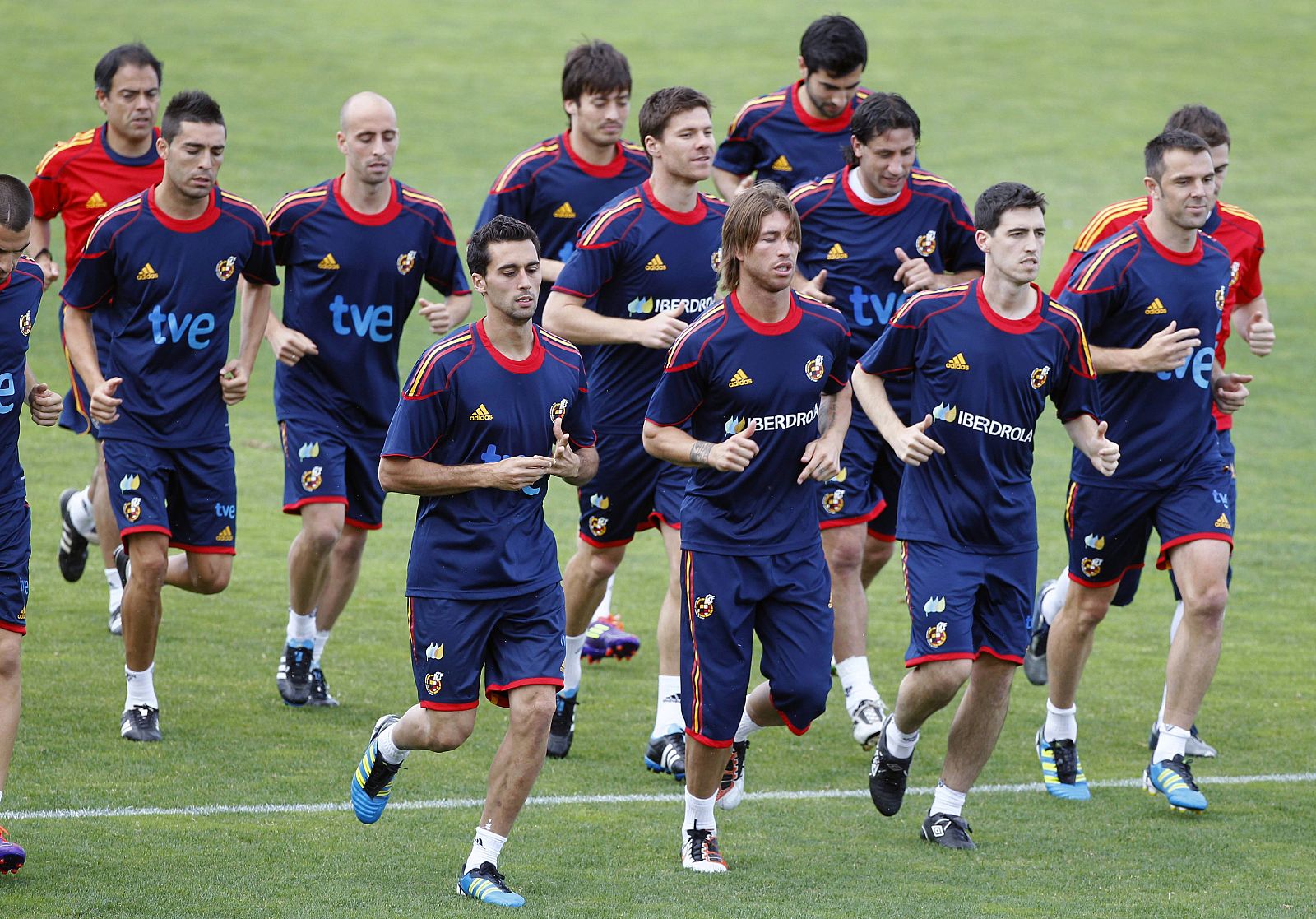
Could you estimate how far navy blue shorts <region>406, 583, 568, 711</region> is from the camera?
20.5ft

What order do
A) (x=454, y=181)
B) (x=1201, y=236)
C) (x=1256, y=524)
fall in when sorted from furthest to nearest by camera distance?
(x=454, y=181) → (x=1256, y=524) → (x=1201, y=236)

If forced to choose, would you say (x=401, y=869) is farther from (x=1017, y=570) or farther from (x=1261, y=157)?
(x=1261, y=157)

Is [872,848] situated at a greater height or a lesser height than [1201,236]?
lesser

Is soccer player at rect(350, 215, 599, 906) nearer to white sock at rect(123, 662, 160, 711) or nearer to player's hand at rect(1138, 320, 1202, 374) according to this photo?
white sock at rect(123, 662, 160, 711)

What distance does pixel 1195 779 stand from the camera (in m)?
8.19

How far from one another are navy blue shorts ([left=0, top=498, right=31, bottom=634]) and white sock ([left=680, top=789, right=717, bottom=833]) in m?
2.54

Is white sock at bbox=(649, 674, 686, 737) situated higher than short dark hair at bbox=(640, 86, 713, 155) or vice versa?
short dark hair at bbox=(640, 86, 713, 155)

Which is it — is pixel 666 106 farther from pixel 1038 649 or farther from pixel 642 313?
pixel 1038 649

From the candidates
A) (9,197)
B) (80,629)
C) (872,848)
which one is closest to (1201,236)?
(872,848)

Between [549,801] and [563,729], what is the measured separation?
78 centimetres

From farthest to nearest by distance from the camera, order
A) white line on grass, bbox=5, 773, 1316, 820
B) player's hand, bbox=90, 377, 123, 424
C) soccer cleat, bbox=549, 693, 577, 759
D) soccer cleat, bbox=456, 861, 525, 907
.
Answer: soccer cleat, bbox=549, 693, 577, 759
player's hand, bbox=90, 377, 123, 424
white line on grass, bbox=5, 773, 1316, 820
soccer cleat, bbox=456, 861, 525, 907

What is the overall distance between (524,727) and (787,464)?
1414 millimetres

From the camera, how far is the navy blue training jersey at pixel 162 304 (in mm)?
8039

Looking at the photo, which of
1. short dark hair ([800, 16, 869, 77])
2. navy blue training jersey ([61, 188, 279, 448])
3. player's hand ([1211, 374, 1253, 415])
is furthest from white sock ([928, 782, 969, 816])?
short dark hair ([800, 16, 869, 77])
